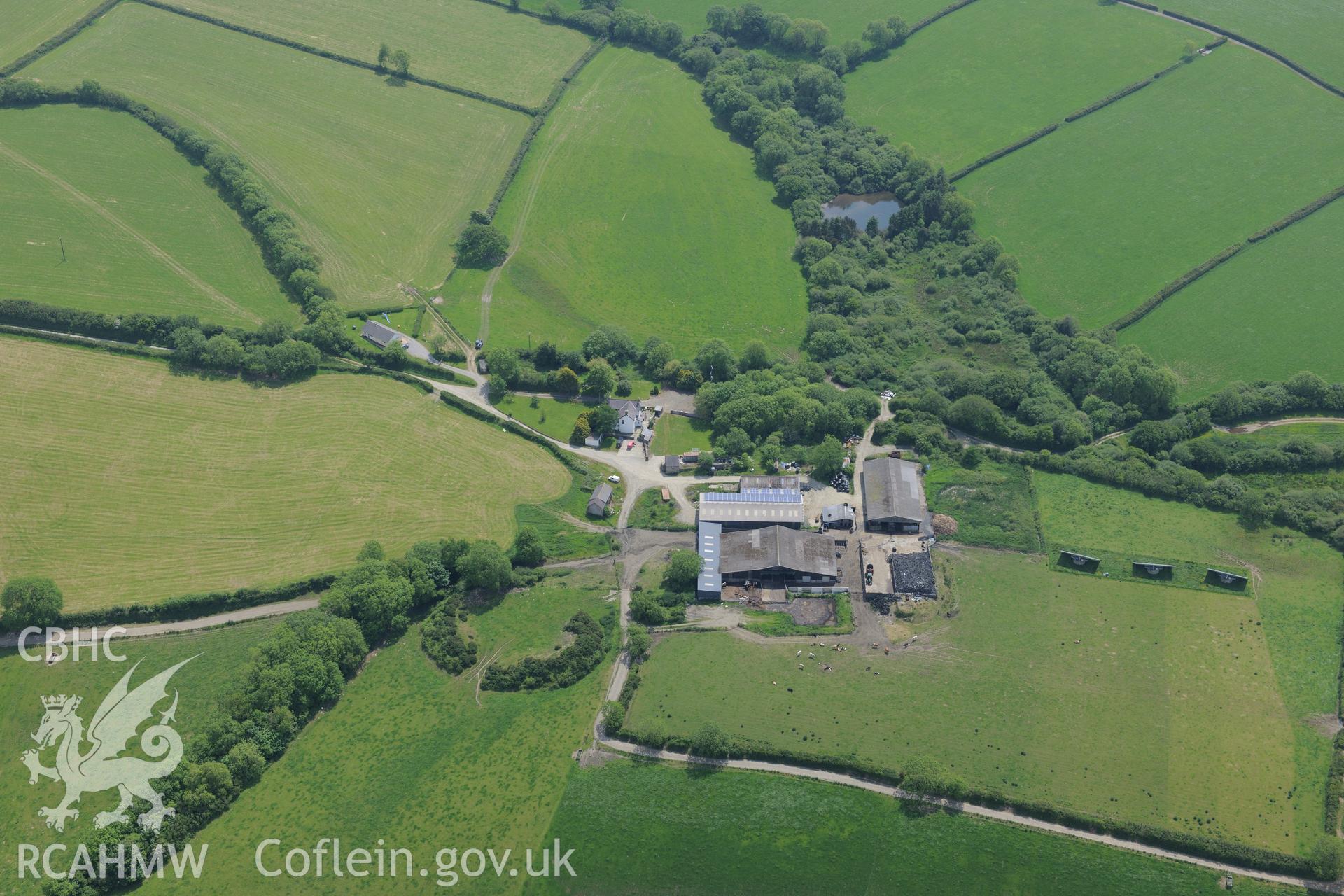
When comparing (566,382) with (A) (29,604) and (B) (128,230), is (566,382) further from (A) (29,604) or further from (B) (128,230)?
(B) (128,230)

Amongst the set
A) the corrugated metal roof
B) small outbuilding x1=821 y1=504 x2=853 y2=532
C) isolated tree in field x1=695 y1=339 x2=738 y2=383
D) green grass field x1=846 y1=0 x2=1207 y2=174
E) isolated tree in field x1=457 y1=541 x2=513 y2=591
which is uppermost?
green grass field x1=846 y1=0 x2=1207 y2=174

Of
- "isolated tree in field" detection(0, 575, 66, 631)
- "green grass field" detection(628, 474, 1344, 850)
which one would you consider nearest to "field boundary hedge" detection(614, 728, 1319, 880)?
"green grass field" detection(628, 474, 1344, 850)

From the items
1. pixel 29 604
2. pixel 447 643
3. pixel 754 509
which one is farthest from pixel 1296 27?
pixel 29 604

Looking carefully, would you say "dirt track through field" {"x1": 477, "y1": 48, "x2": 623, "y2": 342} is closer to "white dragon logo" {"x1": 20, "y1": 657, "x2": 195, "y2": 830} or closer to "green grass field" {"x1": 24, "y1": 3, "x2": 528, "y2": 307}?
"green grass field" {"x1": 24, "y1": 3, "x2": 528, "y2": 307}

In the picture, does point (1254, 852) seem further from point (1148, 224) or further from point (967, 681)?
point (1148, 224)

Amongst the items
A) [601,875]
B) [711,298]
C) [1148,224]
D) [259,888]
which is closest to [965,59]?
[1148,224]
